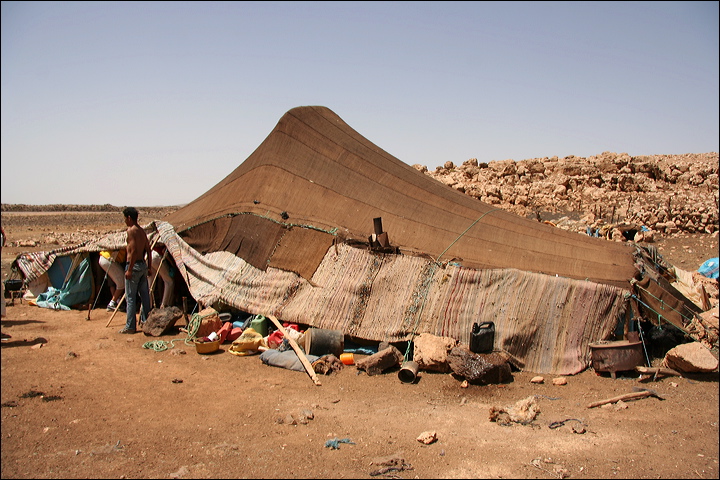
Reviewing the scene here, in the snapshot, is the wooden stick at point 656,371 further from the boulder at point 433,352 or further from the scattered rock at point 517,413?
the boulder at point 433,352

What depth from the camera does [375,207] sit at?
7.35 metres

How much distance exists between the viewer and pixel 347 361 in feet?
18.0

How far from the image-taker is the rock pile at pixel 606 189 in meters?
13.2

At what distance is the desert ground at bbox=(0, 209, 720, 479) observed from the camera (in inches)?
133

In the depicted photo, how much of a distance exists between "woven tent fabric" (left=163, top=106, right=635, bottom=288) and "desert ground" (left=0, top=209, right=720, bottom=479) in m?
1.71

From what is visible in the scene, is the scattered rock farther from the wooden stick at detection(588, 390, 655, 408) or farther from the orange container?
the orange container

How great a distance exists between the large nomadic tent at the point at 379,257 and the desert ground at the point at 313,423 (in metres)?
0.65

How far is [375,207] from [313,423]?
389 cm

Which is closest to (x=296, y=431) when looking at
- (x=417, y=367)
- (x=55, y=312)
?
(x=417, y=367)

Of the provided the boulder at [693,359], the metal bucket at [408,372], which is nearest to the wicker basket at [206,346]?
the metal bucket at [408,372]

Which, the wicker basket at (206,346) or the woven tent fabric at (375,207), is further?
the woven tent fabric at (375,207)

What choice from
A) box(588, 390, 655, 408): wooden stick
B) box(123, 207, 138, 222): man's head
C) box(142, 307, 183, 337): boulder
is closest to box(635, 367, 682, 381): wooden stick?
box(588, 390, 655, 408): wooden stick

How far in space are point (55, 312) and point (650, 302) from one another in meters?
8.54

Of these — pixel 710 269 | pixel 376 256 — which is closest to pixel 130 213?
pixel 376 256
